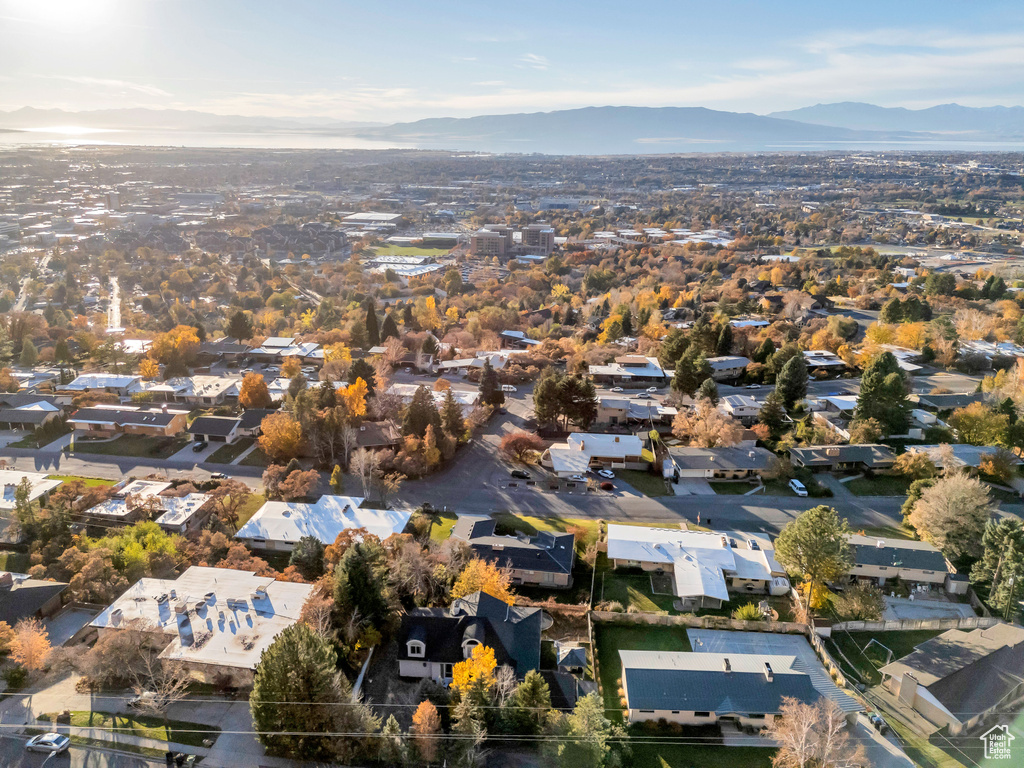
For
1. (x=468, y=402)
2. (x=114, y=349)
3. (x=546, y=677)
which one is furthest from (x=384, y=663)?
(x=114, y=349)

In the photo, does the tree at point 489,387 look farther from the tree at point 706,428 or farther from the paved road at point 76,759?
the paved road at point 76,759

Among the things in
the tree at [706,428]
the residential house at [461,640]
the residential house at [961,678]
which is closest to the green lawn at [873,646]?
the residential house at [961,678]

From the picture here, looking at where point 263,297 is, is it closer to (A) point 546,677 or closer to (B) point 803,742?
(A) point 546,677

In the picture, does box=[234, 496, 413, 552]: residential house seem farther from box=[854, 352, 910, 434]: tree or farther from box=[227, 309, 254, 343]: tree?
box=[227, 309, 254, 343]: tree

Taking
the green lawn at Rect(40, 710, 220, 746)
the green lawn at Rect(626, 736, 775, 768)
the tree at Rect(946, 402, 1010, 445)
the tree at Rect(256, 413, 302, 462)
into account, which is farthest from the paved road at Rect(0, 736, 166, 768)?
the tree at Rect(946, 402, 1010, 445)

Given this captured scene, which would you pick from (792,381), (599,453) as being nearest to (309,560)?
(599,453)

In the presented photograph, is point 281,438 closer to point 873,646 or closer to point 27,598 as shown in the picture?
point 27,598
